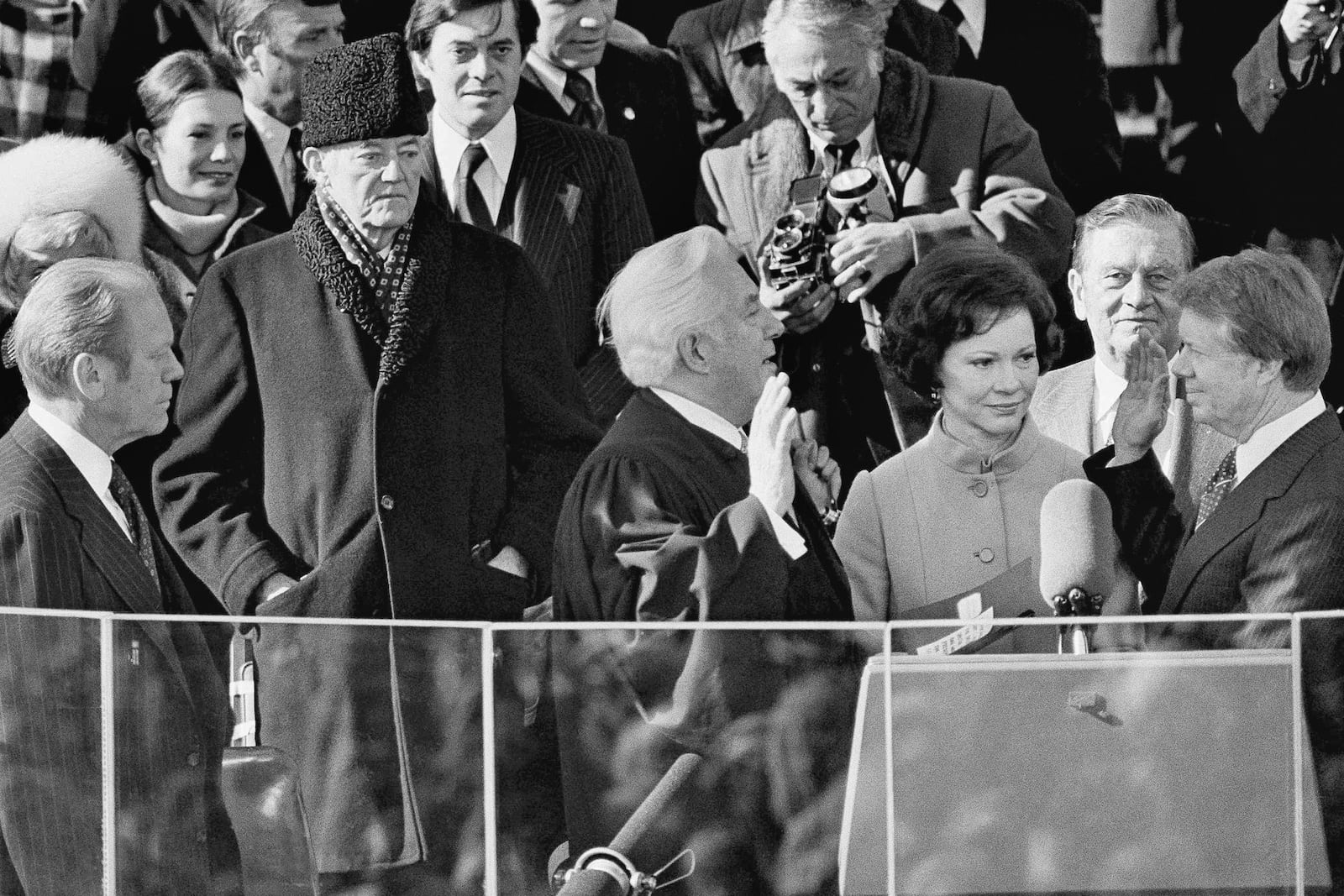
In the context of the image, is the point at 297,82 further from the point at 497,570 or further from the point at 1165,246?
the point at 1165,246

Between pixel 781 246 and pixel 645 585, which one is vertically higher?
pixel 781 246

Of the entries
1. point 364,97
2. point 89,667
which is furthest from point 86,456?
point 364,97

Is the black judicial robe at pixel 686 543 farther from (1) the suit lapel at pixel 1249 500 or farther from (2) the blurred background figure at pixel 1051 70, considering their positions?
(2) the blurred background figure at pixel 1051 70

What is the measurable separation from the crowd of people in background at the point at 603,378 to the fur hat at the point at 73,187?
0.01 metres

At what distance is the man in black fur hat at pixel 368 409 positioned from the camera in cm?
550

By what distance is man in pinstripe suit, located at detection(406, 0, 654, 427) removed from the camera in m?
5.71

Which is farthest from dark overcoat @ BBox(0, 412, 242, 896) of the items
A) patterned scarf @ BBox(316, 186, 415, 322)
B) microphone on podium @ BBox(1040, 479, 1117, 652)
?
microphone on podium @ BBox(1040, 479, 1117, 652)

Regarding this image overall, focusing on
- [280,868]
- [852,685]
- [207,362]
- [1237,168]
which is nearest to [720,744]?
[852,685]

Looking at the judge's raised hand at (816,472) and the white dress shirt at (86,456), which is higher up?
the white dress shirt at (86,456)

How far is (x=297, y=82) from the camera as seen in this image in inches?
231

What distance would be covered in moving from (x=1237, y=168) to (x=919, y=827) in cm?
214

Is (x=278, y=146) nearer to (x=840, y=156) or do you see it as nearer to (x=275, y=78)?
(x=275, y=78)

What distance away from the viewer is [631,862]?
464 cm

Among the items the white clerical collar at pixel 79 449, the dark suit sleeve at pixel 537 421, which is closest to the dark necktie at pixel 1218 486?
the dark suit sleeve at pixel 537 421
